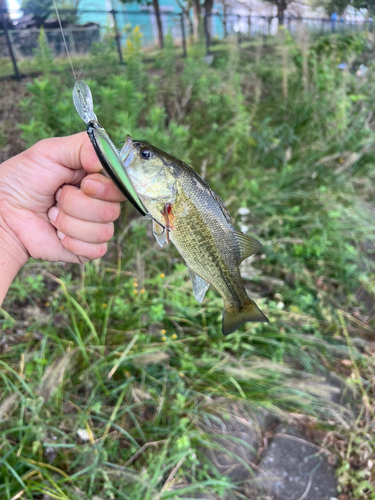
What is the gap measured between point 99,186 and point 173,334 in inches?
54.5

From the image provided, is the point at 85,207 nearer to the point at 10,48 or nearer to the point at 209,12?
the point at 10,48

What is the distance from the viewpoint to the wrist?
4.34 feet

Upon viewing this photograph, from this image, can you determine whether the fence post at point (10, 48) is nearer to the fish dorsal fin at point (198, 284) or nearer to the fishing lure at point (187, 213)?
the fishing lure at point (187, 213)

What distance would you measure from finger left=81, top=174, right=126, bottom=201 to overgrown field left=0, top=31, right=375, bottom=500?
0.95 m

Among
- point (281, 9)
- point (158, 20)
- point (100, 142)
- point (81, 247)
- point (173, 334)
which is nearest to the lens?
point (100, 142)

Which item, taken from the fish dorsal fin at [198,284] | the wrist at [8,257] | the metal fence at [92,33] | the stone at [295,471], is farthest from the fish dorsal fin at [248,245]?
the metal fence at [92,33]

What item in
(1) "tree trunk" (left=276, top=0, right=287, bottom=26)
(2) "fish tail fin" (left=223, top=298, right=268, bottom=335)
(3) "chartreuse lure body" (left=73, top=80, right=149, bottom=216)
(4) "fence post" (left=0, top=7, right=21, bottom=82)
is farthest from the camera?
(1) "tree trunk" (left=276, top=0, right=287, bottom=26)

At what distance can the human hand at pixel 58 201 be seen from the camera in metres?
1.20

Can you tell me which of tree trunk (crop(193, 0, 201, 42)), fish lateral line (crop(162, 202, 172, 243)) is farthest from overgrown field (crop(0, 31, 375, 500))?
tree trunk (crop(193, 0, 201, 42))

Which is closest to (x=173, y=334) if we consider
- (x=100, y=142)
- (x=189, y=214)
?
(x=189, y=214)

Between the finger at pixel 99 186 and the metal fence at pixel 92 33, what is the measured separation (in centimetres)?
206

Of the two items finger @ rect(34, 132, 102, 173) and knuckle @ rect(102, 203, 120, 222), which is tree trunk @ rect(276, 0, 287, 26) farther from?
knuckle @ rect(102, 203, 120, 222)

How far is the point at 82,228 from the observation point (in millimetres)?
1264

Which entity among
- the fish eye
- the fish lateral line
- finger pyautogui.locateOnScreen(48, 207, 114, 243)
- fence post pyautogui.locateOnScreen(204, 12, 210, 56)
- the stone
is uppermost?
fence post pyautogui.locateOnScreen(204, 12, 210, 56)
